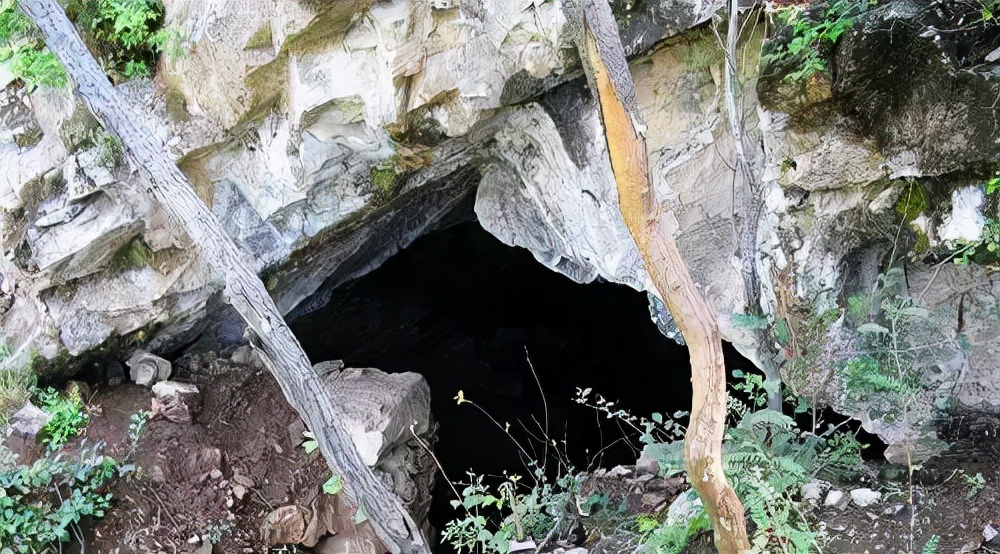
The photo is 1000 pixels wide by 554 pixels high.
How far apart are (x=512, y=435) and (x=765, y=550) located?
3998mm

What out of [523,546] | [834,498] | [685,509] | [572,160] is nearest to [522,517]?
[523,546]

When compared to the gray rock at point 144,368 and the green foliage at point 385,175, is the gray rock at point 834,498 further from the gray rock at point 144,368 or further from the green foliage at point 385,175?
the gray rock at point 144,368

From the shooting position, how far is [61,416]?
19.5 feet

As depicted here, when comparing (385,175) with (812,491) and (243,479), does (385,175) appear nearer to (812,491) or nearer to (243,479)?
(243,479)

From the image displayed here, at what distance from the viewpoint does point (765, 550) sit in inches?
133

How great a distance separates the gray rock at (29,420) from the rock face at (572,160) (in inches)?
22.0

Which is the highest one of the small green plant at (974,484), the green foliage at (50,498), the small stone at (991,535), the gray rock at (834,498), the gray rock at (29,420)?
the gray rock at (29,420)

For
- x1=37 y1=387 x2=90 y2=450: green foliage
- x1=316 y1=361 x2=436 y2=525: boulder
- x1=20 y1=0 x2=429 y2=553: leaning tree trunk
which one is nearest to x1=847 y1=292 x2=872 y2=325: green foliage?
x1=20 y1=0 x2=429 y2=553: leaning tree trunk

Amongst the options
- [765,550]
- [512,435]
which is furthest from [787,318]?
[512,435]

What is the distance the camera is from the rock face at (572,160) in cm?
411

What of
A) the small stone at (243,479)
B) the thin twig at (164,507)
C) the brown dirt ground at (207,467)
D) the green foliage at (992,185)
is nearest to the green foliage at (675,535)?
the green foliage at (992,185)

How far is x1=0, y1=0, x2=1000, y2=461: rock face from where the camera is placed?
4.11 metres

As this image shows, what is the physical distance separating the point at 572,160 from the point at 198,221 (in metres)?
2.52

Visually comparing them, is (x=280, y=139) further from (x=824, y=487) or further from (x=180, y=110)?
(x=824, y=487)
